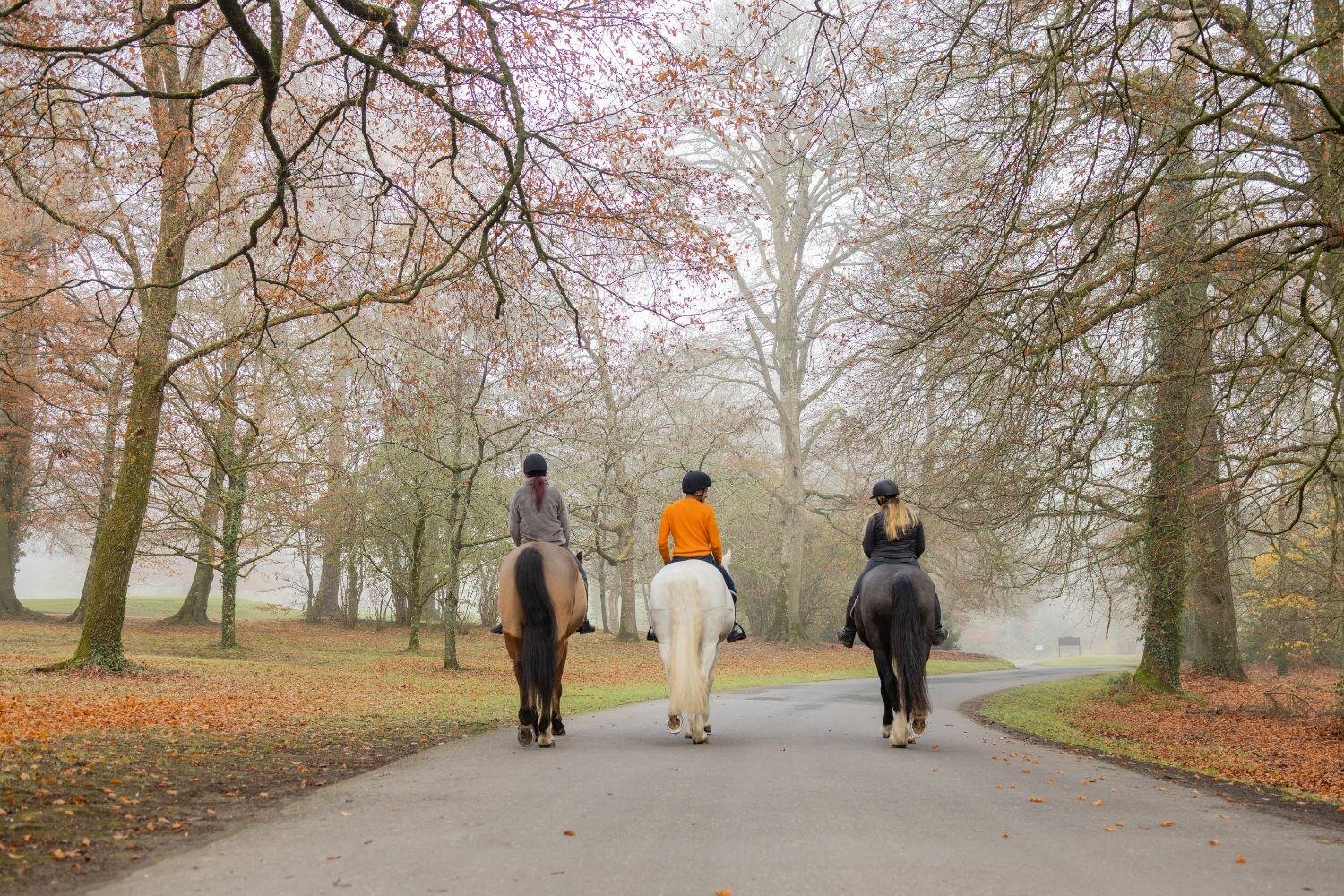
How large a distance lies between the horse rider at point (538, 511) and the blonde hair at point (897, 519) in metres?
3.02

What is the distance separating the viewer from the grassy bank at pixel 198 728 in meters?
4.74

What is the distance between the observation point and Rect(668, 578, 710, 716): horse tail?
8.46 m

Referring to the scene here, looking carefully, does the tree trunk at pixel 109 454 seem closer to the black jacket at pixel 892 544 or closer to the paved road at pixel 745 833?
the paved road at pixel 745 833

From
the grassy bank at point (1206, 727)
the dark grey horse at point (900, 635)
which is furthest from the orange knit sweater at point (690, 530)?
the grassy bank at point (1206, 727)

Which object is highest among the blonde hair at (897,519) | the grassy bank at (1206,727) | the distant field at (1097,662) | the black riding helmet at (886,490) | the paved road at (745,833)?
the black riding helmet at (886,490)

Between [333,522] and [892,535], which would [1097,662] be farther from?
[892,535]

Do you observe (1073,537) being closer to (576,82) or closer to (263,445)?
(576,82)

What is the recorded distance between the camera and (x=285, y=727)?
919 centimetres

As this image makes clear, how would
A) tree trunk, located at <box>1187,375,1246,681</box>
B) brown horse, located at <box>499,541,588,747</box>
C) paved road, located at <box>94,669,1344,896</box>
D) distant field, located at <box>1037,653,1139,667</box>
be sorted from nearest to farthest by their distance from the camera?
paved road, located at <box>94,669,1344,896</box>, brown horse, located at <box>499,541,588,747</box>, tree trunk, located at <box>1187,375,1246,681</box>, distant field, located at <box>1037,653,1139,667</box>

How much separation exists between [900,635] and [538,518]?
140 inches

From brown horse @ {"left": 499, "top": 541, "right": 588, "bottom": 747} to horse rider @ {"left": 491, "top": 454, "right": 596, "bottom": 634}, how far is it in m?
0.14

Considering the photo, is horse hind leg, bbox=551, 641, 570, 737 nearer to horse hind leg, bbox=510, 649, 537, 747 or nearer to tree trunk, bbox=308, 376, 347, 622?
horse hind leg, bbox=510, 649, 537, 747

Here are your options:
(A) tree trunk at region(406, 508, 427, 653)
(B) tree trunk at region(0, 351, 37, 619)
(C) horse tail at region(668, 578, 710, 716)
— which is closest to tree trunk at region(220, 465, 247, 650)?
(A) tree trunk at region(406, 508, 427, 653)

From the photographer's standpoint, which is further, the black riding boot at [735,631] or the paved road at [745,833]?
the black riding boot at [735,631]
